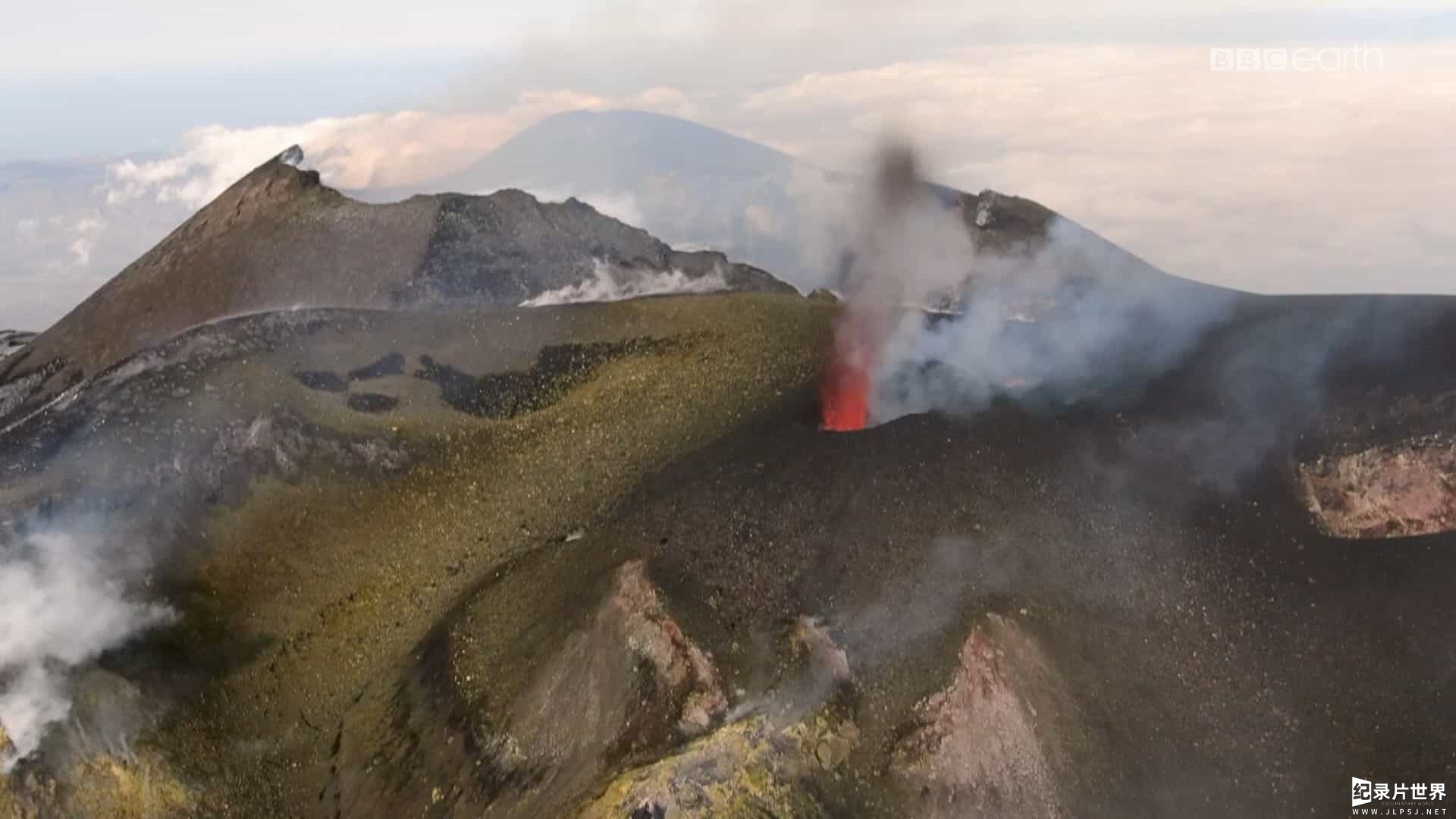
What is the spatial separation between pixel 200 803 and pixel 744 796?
71.3 ft

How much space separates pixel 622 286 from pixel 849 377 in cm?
2265

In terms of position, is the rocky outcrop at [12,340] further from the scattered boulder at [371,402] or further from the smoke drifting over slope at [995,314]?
the smoke drifting over slope at [995,314]

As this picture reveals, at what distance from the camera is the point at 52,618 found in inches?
1523

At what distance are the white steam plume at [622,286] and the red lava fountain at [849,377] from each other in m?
15.8

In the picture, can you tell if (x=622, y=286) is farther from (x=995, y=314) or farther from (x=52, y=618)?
(x=52, y=618)

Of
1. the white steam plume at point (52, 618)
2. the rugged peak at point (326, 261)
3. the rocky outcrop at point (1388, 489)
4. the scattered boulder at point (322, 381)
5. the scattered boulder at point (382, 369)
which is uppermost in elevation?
the rugged peak at point (326, 261)

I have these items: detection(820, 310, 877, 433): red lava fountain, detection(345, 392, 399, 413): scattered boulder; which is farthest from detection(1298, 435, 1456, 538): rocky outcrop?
detection(345, 392, 399, 413): scattered boulder

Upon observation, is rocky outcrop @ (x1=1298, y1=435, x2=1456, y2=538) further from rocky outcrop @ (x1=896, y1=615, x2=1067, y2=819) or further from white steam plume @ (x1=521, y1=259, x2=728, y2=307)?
white steam plume @ (x1=521, y1=259, x2=728, y2=307)

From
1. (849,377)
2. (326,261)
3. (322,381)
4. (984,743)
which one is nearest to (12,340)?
(326,261)

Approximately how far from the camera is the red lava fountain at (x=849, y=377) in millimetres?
51219

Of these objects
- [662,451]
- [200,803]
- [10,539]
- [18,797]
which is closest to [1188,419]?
[662,451]

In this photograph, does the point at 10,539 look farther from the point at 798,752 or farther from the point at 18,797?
the point at 798,752

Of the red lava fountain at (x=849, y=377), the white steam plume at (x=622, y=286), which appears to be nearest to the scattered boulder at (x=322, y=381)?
the white steam plume at (x=622, y=286)

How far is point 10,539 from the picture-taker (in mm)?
41625
